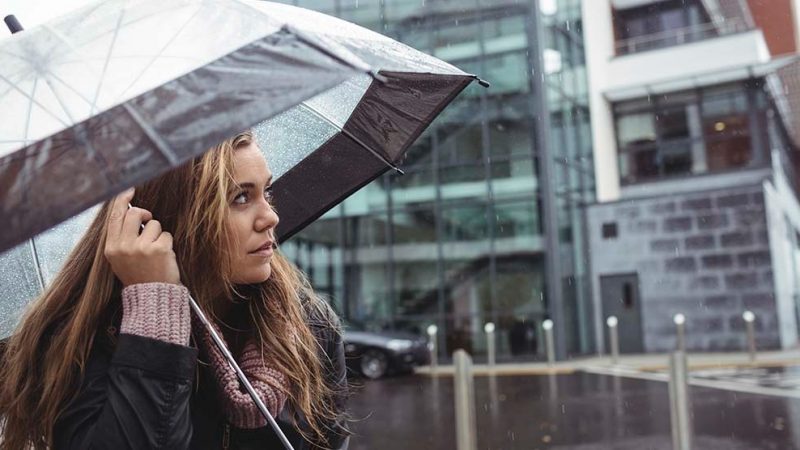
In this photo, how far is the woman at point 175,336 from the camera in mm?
1477

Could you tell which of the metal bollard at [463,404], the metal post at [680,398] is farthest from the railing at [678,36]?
the metal bollard at [463,404]

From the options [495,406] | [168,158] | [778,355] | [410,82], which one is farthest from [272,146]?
[778,355]

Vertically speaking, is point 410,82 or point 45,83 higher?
point 410,82

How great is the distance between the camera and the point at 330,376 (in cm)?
203

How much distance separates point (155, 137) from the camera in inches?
55.1

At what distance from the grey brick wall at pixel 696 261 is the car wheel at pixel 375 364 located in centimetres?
735

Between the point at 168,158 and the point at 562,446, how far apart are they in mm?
7160

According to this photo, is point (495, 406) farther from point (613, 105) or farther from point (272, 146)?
point (613, 105)

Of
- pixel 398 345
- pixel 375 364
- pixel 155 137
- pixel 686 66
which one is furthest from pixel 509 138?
pixel 155 137

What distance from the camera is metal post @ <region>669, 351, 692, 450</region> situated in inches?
227

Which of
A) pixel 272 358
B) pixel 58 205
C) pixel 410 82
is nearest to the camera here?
pixel 58 205

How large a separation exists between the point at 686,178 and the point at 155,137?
21700mm

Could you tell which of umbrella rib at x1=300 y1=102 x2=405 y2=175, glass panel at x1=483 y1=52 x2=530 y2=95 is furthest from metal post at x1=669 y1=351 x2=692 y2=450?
glass panel at x1=483 y1=52 x2=530 y2=95

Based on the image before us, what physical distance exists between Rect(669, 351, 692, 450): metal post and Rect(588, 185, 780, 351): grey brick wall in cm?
1516
